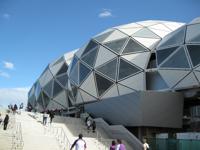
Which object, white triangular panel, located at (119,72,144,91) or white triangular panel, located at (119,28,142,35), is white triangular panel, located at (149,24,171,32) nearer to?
white triangular panel, located at (119,28,142,35)

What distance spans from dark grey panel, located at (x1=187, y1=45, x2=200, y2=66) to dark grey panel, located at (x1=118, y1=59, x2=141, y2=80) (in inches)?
285

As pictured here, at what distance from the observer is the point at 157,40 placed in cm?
4084

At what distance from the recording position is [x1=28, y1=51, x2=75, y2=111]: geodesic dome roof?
56.0m

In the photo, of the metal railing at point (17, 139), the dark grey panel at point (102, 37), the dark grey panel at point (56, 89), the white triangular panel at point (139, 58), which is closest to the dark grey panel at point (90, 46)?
the dark grey panel at point (102, 37)

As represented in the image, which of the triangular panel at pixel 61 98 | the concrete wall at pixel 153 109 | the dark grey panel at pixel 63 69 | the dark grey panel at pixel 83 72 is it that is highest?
the dark grey panel at pixel 63 69

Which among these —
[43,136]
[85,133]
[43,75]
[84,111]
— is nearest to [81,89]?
[84,111]

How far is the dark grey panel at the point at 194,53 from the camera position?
31.6 metres

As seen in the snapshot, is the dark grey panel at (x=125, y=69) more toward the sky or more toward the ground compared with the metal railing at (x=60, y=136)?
more toward the sky

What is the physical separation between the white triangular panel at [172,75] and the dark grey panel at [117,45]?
7.48 m

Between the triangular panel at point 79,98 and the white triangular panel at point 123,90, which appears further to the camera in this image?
the triangular panel at point 79,98

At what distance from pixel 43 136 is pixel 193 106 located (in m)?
13.2

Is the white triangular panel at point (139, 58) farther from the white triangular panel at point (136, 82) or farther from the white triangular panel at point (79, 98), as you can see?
the white triangular panel at point (79, 98)

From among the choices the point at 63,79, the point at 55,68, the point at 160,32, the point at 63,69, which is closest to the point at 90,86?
the point at 160,32

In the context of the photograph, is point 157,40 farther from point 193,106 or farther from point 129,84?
point 193,106
